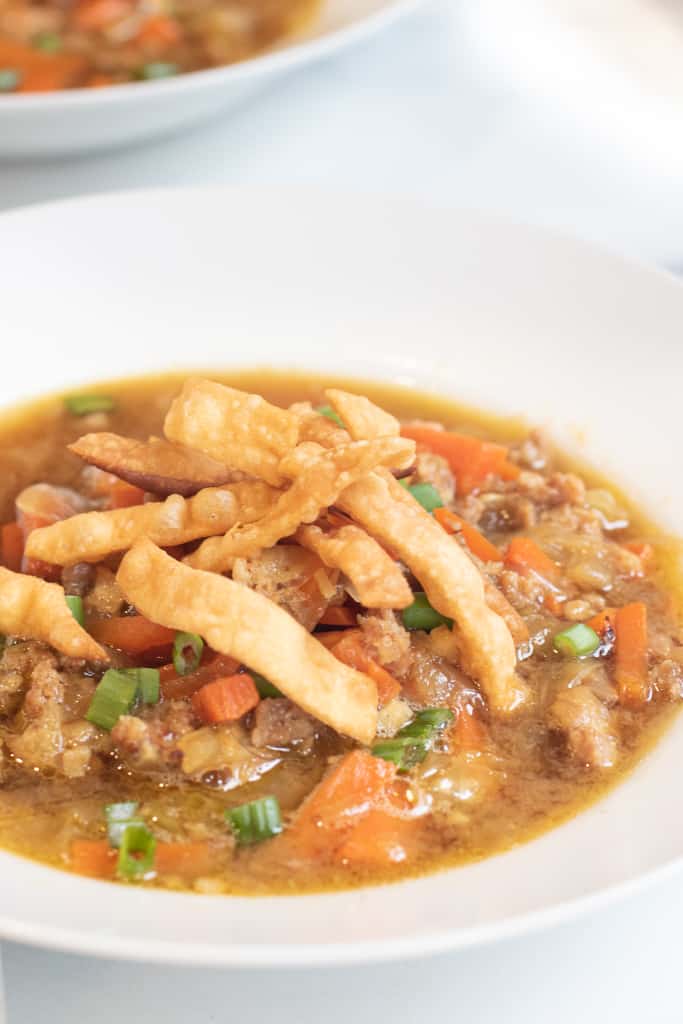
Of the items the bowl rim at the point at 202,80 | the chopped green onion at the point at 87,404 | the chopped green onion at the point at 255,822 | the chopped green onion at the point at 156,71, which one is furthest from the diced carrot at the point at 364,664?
the chopped green onion at the point at 156,71

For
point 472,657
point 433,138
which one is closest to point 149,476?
point 472,657

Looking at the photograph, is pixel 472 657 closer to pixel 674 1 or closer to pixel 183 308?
pixel 183 308

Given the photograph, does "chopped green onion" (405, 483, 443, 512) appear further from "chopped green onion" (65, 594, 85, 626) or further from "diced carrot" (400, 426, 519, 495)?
"chopped green onion" (65, 594, 85, 626)

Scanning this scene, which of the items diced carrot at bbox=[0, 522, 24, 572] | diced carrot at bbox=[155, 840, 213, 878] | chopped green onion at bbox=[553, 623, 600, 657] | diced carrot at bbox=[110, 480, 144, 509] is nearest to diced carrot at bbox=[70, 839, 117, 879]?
diced carrot at bbox=[155, 840, 213, 878]

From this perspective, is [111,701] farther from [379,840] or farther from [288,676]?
[379,840]

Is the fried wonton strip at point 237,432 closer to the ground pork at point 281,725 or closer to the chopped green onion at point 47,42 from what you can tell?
the ground pork at point 281,725

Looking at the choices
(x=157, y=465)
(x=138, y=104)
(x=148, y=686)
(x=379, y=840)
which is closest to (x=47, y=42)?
(x=138, y=104)

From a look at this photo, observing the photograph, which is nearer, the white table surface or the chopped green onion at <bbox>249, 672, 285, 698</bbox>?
the white table surface
